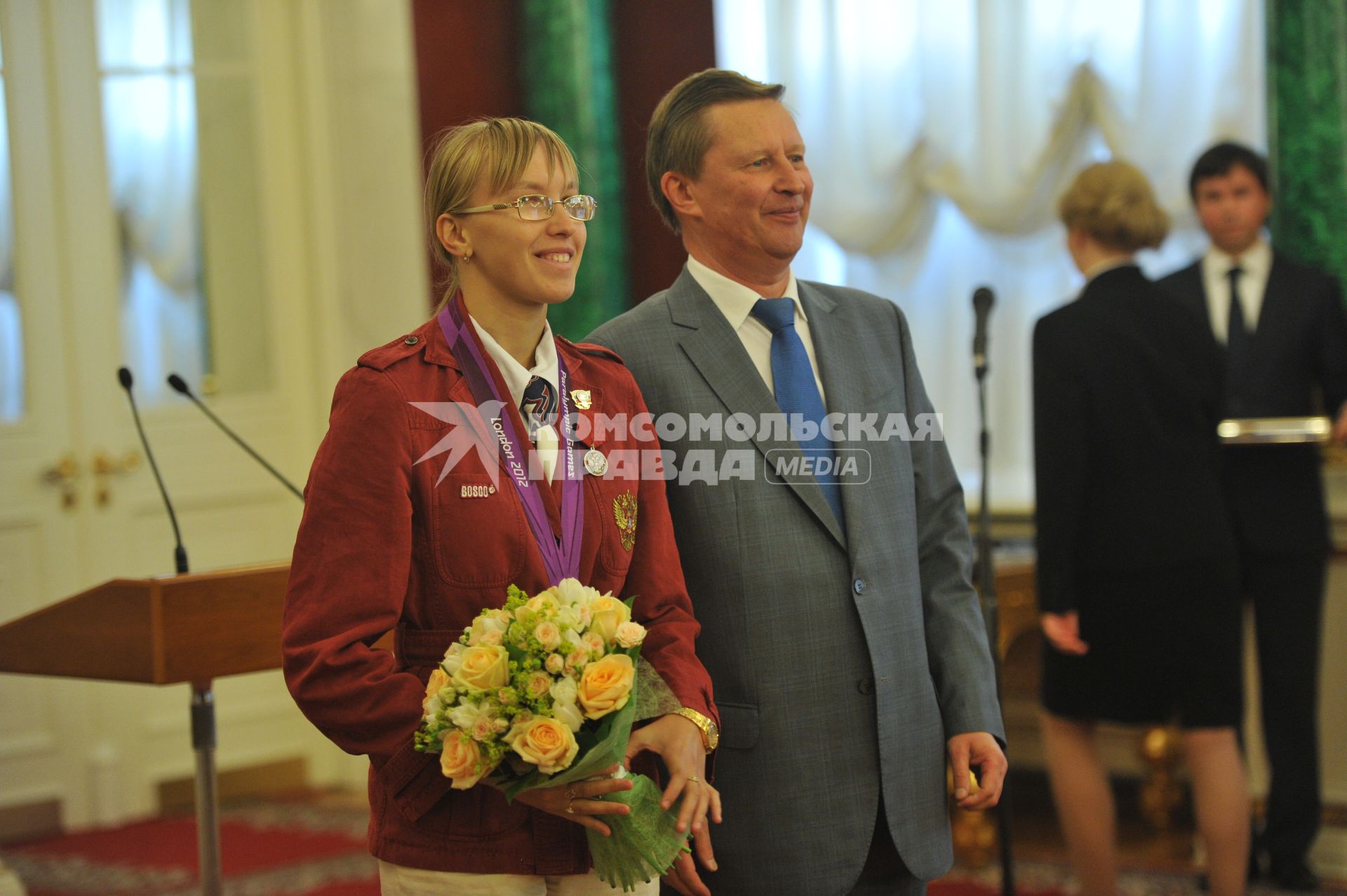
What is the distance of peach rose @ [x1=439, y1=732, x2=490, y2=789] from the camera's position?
1.44 metres

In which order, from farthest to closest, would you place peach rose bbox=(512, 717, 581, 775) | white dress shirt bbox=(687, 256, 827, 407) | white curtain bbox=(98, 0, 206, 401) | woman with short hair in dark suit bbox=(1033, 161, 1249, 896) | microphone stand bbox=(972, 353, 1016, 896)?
white curtain bbox=(98, 0, 206, 401) → woman with short hair in dark suit bbox=(1033, 161, 1249, 896) → microphone stand bbox=(972, 353, 1016, 896) → white dress shirt bbox=(687, 256, 827, 407) → peach rose bbox=(512, 717, 581, 775)

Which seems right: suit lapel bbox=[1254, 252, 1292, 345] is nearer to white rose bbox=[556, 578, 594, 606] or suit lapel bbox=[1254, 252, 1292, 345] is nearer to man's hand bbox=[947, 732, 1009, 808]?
man's hand bbox=[947, 732, 1009, 808]

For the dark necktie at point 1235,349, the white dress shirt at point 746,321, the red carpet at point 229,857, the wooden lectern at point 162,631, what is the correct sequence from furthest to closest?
the red carpet at point 229,857 → the dark necktie at point 1235,349 → the wooden lectern at point 162,631 → the white dress shirt at point 746,321

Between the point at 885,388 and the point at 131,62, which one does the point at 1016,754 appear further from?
the point at 131,62

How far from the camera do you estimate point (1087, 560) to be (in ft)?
10.9

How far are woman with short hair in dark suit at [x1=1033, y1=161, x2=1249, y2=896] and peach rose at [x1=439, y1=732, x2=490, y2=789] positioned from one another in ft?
7.05

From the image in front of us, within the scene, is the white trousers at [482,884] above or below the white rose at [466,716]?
below

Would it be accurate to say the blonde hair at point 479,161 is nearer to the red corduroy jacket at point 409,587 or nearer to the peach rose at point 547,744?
the red corduroy jacket at point 409,587

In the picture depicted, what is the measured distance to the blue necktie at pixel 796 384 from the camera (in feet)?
6.45

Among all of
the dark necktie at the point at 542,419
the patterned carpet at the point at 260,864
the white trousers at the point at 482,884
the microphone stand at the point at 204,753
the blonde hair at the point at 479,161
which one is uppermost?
the blonde hair at the point at 479,161

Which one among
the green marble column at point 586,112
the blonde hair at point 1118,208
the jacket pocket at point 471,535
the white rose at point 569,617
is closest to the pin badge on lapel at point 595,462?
the jacket pocket at point 471,535

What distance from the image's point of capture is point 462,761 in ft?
4.71

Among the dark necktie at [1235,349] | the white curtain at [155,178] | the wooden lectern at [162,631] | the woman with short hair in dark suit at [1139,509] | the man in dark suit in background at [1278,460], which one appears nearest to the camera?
the wooden lectern at [162,631]

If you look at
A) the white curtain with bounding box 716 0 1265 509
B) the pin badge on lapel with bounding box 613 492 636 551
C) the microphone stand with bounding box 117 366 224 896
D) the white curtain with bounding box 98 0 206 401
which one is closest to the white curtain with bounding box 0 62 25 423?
the white curtain with bounding box 98 0 206 401
